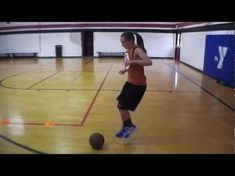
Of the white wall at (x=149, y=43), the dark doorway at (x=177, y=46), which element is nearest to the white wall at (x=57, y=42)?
the white wall at (x=149, y=43)

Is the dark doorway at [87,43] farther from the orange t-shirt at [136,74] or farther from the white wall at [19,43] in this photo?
the orange t-shirt at [136,74]

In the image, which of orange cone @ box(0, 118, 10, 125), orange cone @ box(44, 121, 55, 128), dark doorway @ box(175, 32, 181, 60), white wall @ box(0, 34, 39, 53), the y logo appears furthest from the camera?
white wall @ box(0, 34, 39, 53)

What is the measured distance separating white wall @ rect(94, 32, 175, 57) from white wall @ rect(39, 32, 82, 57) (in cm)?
138

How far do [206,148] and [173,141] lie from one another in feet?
1.53

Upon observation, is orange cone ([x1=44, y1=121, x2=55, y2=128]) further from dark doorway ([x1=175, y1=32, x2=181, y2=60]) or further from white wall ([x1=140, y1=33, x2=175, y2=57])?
white wall ([x1=140, y1=33, x2=175, y2=57])

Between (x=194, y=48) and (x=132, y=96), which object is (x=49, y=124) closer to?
(x=132, y=96)

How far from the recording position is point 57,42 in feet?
61.1

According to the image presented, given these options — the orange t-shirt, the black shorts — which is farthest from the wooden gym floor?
the orange t-shirt

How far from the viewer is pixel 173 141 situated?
3895 millimetres

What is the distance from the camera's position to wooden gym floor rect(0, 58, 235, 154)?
372cm

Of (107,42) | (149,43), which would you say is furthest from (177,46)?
(107,42)

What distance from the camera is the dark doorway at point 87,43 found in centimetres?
1855

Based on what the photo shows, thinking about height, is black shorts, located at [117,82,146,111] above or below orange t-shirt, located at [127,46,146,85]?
below
